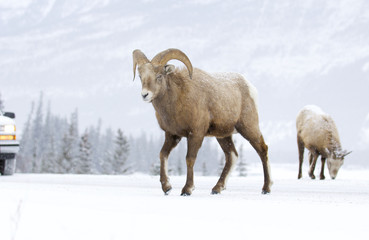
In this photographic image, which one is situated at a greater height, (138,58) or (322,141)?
(138,58)

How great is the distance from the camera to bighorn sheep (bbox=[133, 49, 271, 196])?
796cm

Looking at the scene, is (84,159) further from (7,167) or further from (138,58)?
(138,58)

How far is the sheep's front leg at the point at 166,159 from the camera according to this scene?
816 cm

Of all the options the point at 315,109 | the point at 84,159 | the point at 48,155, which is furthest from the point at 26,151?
the point at 315,109

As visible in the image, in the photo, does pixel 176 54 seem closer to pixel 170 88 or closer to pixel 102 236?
pixel 170 88

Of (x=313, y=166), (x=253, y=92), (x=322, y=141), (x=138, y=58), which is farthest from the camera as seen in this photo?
(x=322, y=141)

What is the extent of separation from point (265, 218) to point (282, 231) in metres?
0.84

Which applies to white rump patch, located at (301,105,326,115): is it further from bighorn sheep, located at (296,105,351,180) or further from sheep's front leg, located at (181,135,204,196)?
sheep's front leg, located at (181,135,204,196)

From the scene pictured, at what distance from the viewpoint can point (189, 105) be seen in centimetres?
804

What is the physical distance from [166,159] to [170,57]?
1.73 meters

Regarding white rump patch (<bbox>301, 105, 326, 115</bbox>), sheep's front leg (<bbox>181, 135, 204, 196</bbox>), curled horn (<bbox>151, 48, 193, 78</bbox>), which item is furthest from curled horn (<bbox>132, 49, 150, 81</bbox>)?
white rump patch (<bbox>301, 105, 326, 115</bbox>)

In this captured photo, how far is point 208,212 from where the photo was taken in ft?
17.3

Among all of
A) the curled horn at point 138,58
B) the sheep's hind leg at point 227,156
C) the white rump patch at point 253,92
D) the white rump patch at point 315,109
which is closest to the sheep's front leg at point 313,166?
the white rump patch at point 315,109

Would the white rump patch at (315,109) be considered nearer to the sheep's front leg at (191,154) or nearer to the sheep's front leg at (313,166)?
the sheep's front leg at (313,166)
